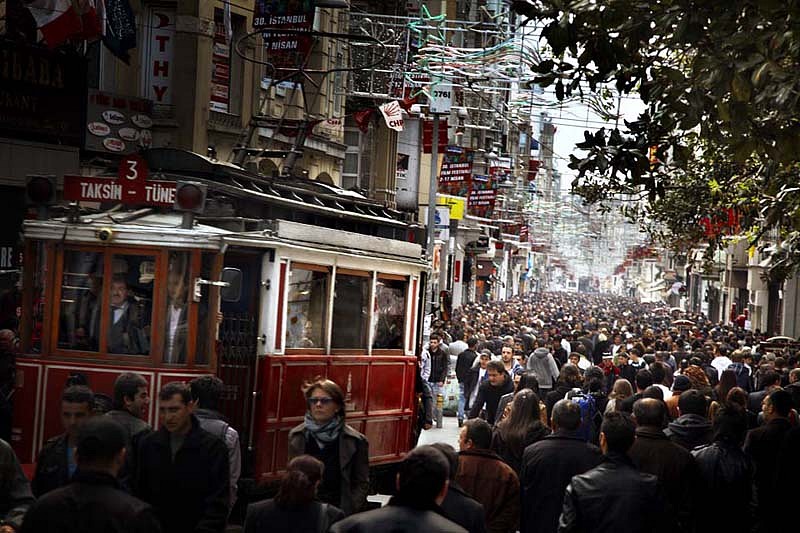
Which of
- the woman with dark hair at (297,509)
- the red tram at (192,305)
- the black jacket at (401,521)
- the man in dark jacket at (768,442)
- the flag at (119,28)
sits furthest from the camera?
the flag at (119,28)

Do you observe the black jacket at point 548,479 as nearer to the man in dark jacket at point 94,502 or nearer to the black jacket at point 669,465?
the black jacket at point 669,465

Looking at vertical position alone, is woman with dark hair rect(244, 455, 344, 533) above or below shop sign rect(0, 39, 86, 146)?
below

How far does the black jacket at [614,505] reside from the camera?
747cm

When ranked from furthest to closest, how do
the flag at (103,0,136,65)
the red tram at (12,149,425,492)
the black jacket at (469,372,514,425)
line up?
the flag at (103,0,136,65) < the black jacket at (469,372,514,425) < the red tram at (12,149,425,492)

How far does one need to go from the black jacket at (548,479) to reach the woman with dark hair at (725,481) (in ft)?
3.85

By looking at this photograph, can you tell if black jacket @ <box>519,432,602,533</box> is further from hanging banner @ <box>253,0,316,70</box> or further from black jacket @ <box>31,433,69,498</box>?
hanging banner @ <box>253,0,316,70</box>

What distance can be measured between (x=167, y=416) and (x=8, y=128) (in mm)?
13601

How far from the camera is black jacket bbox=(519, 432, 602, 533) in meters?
8.78

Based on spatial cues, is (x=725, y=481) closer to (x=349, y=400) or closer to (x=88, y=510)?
(x=349, y=400)

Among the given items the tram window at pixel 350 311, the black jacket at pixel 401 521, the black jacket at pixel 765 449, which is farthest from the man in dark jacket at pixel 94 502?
the tram window at pixel 350 311

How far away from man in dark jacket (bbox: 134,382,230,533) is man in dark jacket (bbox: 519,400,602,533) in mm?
2063

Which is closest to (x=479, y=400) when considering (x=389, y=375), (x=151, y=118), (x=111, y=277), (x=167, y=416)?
(x=389, y=375)

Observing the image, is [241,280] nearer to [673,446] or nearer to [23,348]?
[23,348]

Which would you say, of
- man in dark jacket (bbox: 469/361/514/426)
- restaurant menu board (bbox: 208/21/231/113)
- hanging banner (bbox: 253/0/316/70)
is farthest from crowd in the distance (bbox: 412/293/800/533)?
restaurant menu board (bbox: 208/21/231/113)
